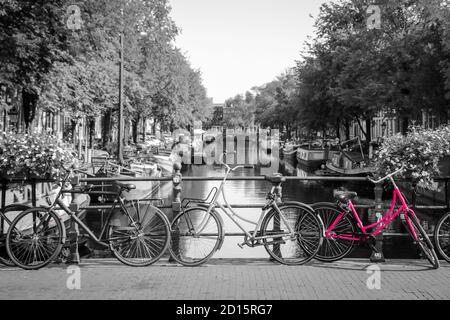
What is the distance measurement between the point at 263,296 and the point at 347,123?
44.1 metres

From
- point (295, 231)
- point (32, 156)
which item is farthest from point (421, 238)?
point (32, 156)

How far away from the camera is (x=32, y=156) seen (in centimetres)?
775

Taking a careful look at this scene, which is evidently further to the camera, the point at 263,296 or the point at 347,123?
the point at 347,123

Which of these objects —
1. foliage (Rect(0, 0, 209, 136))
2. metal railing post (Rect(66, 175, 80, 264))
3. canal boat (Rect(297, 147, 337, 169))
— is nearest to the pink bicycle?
metal railing post (Rect(66, 175, 80, 264))

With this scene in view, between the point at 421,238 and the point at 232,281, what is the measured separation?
2737mm

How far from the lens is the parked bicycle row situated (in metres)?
7.52

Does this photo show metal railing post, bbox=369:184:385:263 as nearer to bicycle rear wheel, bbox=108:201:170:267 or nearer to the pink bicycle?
the pink bicycle

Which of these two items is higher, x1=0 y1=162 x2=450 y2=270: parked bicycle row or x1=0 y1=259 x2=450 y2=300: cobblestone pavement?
x1=0 y1=162 x2=450 y2=270: parked bicycle row

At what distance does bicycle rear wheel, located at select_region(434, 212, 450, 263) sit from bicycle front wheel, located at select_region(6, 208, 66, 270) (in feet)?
15.7

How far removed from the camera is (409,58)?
2948cm

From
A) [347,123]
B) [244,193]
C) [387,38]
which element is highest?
[387,38]

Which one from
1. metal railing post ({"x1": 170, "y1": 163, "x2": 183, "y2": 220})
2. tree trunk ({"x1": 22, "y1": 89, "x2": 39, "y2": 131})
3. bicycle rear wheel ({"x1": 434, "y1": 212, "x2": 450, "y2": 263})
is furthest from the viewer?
tree trunk ({"x1": 22, "y1": 89, "x2": 39, "y2": 131})
